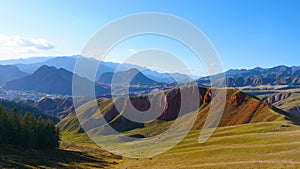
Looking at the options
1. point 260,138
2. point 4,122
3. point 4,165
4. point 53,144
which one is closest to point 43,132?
point 53,144

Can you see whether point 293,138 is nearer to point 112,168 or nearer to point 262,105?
point 112,168

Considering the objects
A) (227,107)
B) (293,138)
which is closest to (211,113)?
(227,107)

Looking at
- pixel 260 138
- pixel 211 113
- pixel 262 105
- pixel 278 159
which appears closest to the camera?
pixel 278 159

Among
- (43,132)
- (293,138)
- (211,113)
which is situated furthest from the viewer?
(211,113)

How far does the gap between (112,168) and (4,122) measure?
3325cm

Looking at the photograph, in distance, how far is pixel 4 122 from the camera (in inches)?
3132

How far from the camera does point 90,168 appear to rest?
63.7 m

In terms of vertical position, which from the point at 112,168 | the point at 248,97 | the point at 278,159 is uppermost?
the point at 248,97

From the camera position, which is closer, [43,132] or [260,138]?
[260,138]

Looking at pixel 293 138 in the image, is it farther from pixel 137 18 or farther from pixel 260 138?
pixel 137 18

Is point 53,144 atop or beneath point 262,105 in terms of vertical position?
beneath

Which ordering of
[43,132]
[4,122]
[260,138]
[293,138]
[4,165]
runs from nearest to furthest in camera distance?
[4,165] < [293,138] < [260,138] < [4,122] < [43,132]

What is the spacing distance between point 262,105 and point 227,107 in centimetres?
2611

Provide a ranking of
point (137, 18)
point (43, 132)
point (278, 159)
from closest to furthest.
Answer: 1. point (137, 18)
2. point (278, 159)
3. point (43, 132)
